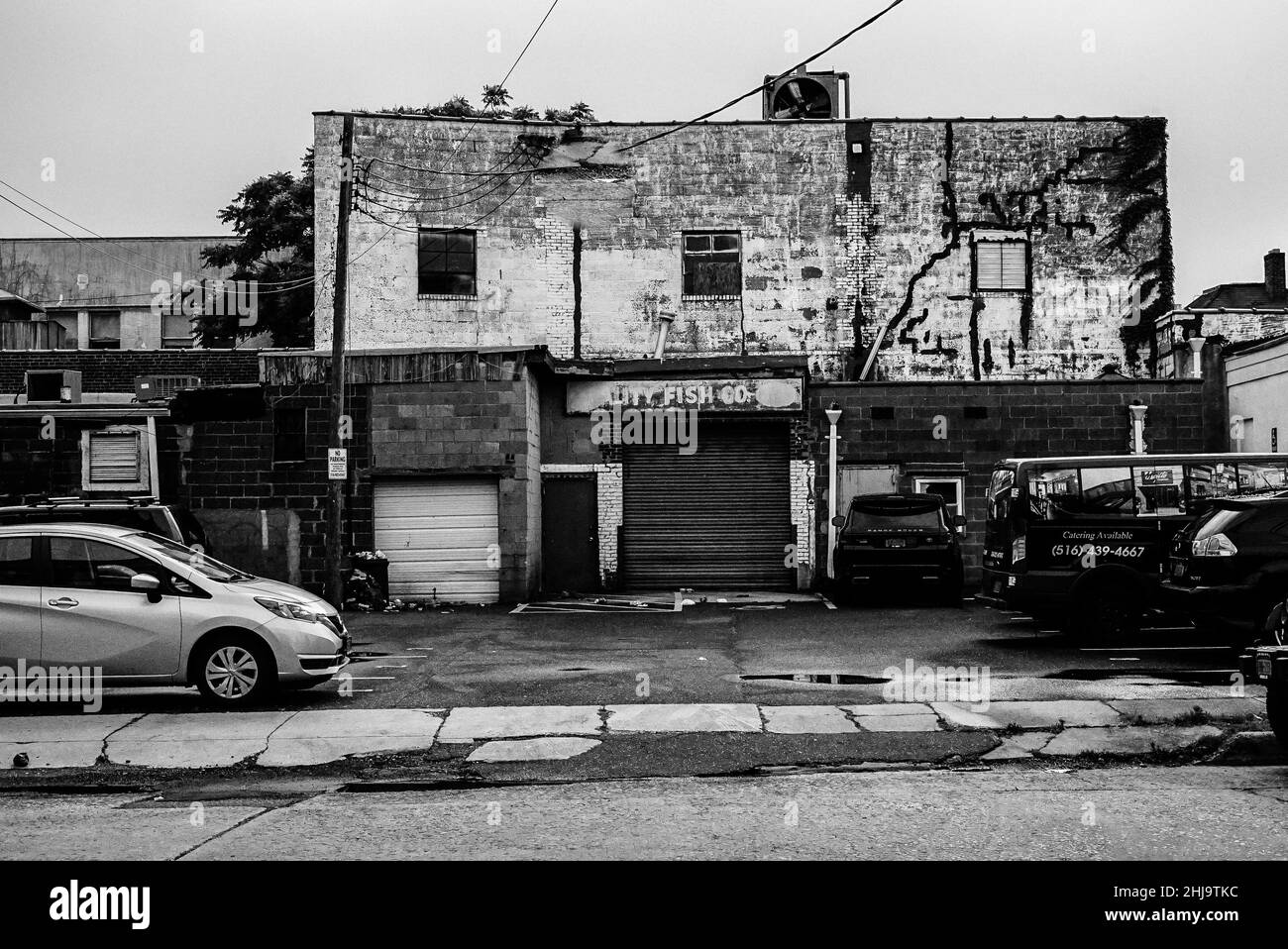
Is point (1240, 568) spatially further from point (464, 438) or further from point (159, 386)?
point (159, 386)

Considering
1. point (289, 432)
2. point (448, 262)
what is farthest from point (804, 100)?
point (289, 432)

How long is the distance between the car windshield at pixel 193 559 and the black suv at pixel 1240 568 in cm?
905

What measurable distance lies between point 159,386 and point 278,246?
1694 centimetres

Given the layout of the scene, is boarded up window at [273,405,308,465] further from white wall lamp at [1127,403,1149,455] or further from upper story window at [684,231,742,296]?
white wall lamp at [1127,403,1149,455]

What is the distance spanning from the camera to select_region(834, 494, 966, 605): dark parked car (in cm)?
1994

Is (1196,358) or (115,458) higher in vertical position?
(1196,358)

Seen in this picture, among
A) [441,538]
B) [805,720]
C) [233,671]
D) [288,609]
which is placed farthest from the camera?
[441,538]

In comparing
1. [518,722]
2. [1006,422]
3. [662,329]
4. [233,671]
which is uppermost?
[662,329]

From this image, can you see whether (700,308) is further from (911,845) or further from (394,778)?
(911,845)

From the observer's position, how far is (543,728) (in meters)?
10.2
